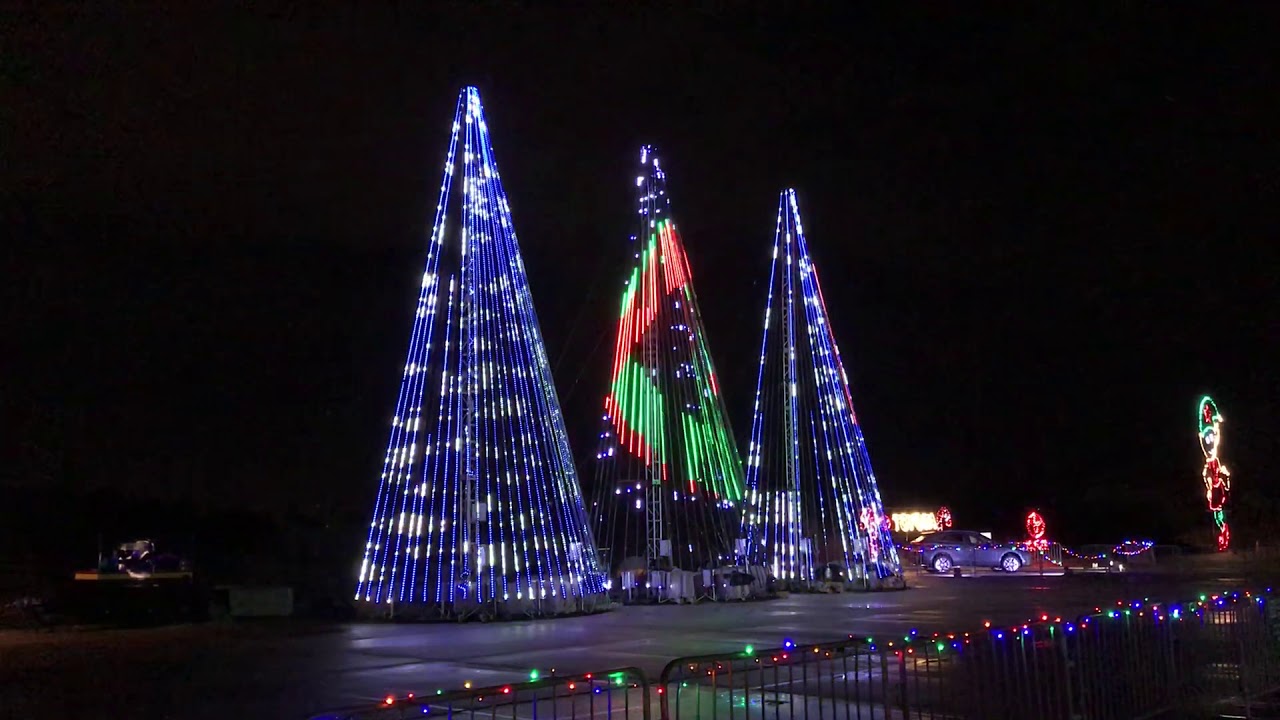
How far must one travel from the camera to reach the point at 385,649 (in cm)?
1478

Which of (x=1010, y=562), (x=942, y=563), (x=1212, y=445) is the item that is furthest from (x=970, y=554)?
(x=1212, y=445)

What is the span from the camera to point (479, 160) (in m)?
18.8

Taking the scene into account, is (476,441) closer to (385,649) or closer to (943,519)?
(385,649)

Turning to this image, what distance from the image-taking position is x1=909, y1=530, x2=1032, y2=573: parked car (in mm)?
34531

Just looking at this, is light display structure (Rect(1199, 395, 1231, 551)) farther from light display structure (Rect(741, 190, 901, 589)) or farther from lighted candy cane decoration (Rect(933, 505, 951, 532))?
light display structure (Rect(741, 190, 901, 589))

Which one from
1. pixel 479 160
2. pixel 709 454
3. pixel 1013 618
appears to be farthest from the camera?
pixel 709 454

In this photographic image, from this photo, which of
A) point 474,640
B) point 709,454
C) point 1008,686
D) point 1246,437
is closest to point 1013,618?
point 709,454

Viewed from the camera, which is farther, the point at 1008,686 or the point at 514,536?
the point at 514,536

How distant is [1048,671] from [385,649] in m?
9.00

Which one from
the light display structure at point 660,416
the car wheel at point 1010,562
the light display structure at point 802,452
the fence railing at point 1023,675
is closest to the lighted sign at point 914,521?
the car wheel at point 1010,562

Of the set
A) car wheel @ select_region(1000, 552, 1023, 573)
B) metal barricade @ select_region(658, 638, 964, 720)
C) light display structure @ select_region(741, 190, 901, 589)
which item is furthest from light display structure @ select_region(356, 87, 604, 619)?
car wheel @ select_region(1000, 552, 1023, 573)

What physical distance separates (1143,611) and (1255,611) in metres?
1.73

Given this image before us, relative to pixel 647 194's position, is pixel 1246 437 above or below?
below

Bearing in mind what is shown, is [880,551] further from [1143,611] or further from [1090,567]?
[1143,611]
